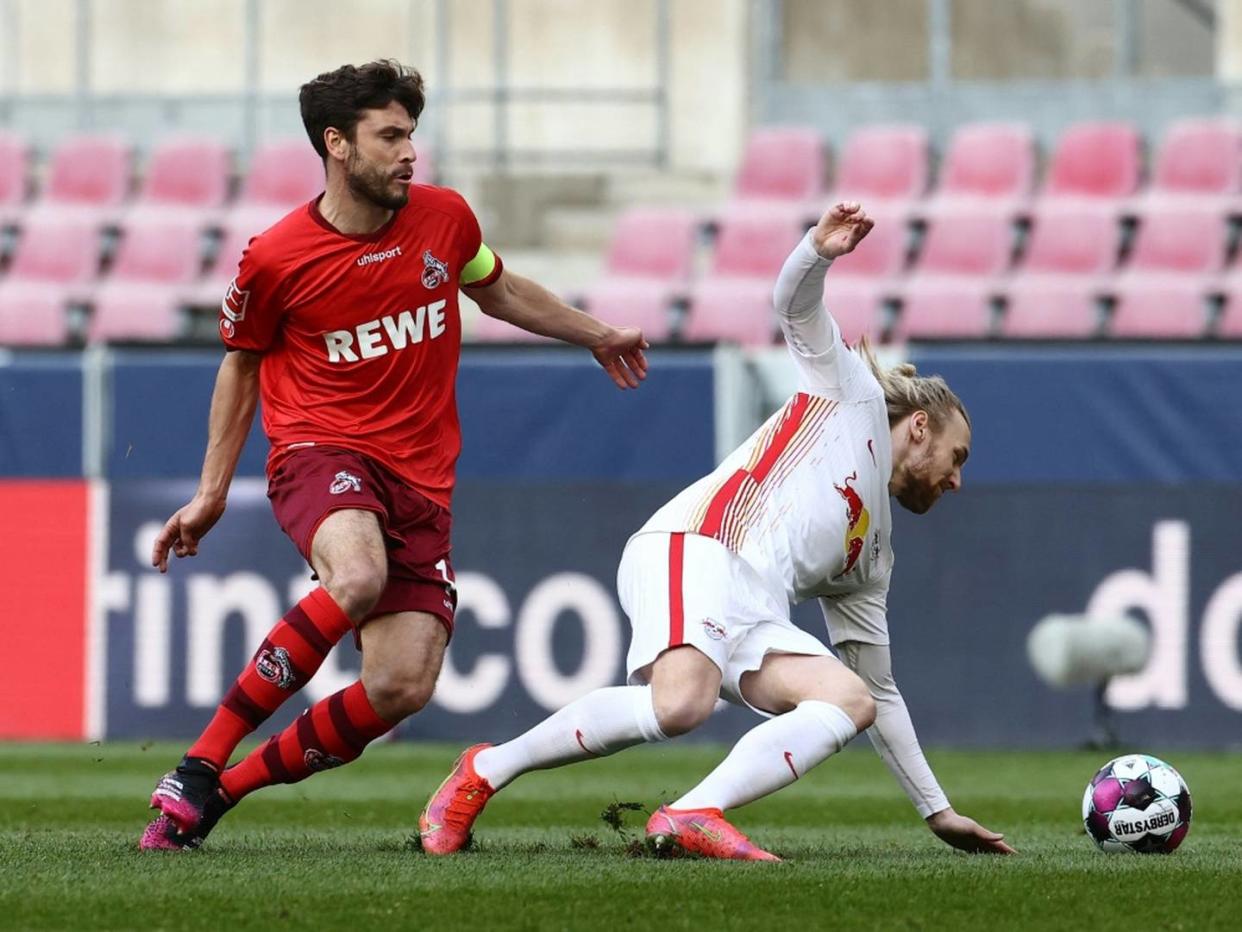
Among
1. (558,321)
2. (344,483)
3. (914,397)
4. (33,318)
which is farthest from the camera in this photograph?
(33,318)

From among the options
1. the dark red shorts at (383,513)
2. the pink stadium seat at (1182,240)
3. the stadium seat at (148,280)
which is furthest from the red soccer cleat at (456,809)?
the stadium seat at (148,280)

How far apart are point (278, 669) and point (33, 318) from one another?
37.4 ft

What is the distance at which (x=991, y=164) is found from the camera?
1559 centimetres

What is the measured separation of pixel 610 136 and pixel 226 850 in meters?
12.8

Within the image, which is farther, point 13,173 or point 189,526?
point 13,173

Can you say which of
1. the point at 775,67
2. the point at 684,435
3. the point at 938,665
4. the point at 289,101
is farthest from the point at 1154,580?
the point at 289,101

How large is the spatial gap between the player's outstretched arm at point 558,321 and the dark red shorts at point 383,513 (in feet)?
2.17

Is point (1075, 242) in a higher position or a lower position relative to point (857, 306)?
higher

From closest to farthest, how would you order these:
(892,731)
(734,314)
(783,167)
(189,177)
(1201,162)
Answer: (892,731), (1201,162), (734,314), (783,167), (189,177)

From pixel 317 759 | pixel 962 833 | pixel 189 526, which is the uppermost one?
pixel 189 526

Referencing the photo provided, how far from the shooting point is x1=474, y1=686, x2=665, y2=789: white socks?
5520 mm

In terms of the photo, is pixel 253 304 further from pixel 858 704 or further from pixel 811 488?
pixel 858 704

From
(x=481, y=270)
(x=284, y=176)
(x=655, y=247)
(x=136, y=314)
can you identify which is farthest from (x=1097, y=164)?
(x=481, y=270)

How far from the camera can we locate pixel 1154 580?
10258 millimetres
